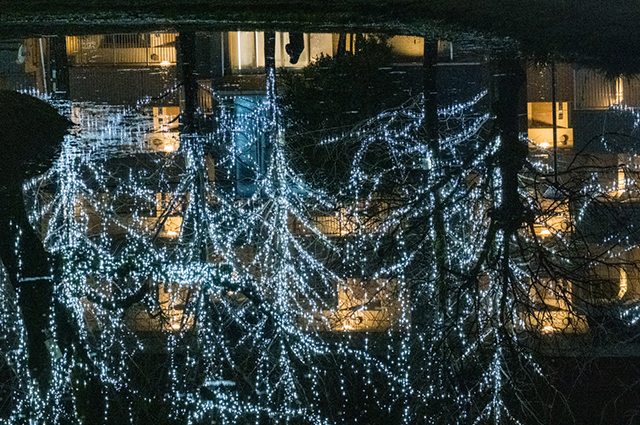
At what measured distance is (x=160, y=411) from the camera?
5.63 metres

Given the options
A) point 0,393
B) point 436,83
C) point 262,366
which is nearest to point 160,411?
point 262,366

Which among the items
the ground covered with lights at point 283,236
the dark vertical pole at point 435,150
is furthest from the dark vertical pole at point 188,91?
the dark vertical pole at point 435,150

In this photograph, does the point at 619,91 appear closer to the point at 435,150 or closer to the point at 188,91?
the point at 435,150

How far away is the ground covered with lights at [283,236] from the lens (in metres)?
4.17

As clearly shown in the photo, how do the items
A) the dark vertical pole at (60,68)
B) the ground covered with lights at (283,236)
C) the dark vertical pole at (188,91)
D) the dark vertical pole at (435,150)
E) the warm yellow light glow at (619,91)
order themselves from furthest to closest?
the dark vertical pole at (188,91) < the ground covered with lights at (283,236) < the dark vertical pole at (60,68) < the dark vertical pole at (435,150) < the warm yellow light glow at (619,91)

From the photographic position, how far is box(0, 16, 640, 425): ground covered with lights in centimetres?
417

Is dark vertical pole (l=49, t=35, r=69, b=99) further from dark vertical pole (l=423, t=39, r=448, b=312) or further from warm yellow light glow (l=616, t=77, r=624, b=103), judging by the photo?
warm yellow light glow (l=616, t=77, r=624, b=103)

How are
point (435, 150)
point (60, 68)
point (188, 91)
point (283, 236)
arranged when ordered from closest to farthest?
point (60, 68) < point (435, 150) < point (188, 91) < point (283, 236)

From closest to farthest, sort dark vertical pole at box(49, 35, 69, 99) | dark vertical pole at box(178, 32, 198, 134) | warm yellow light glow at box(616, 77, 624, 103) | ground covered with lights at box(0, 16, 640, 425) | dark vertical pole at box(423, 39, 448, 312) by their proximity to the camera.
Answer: warm yellow light glow at box(616, 77, 624, 103), dark vertical pole at box(423, 39, 448, 312), dark vertical pole at box(49, 35, 69, 99), ground covered with lights at box(0, 16, 640, 425), dark vertical pole at box(178, 32, 198, 134)

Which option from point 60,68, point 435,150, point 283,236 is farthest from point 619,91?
point 60,68

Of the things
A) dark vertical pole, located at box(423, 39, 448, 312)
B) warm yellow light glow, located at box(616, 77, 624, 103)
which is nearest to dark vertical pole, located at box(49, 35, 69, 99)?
dark vertical pole, located at box(423, 39, 448, 312)

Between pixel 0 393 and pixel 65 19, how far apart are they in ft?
14.1

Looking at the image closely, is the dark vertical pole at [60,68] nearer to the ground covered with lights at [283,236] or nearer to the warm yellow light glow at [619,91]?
Result: the ground covered with lights at [283,236]

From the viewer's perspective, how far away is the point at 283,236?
593cm
